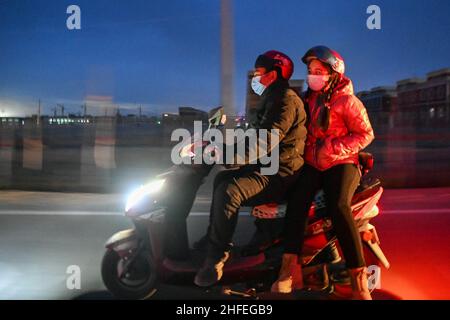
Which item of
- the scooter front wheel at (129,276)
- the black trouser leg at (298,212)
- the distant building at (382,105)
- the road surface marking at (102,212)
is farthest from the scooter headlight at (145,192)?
the distant building at (382,105)

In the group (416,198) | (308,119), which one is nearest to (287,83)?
(308,119)

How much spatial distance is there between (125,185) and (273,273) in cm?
590

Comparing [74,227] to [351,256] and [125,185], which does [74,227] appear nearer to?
[125,185]

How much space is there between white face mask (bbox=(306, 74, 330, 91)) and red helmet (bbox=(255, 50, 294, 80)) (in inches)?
6.1

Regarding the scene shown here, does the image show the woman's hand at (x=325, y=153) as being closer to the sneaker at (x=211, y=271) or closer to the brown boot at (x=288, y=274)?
the brown boot at (x=288, y=274)

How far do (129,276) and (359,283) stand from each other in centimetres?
165

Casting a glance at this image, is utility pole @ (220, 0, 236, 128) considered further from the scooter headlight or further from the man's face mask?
the scooter headlight

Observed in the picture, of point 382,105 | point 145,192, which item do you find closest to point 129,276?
point 145,192

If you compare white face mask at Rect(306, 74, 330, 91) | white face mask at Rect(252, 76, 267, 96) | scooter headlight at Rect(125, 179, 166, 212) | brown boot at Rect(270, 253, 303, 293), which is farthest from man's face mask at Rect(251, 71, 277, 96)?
brown boot at Rect(270, 253, 303, 293)

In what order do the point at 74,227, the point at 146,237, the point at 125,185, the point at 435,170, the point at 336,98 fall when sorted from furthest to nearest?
the point at 435,170 < the point at 125,185 < the point at 74,227 < the point at 146,237 < the point at 336,98

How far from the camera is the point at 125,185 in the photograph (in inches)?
347

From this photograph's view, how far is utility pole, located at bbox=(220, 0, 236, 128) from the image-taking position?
21.3 ft

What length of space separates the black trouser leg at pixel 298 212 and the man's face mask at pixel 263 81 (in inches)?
27.8

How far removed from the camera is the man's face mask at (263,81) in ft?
11.0
